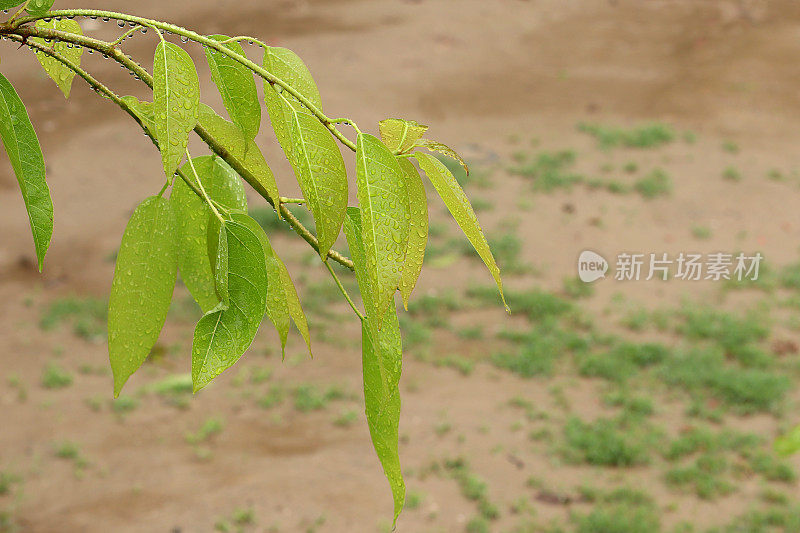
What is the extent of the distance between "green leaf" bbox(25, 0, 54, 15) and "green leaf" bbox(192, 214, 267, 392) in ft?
0.47

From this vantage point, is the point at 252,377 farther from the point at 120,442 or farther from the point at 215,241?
the point at 215,241

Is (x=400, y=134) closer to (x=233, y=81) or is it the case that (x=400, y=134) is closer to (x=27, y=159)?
(x=233, y=81)

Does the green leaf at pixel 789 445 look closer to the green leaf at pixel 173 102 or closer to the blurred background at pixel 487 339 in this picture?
the green leaf at pixel 173 102

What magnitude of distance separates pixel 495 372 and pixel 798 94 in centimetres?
370

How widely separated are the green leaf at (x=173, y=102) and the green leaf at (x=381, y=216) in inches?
3.2

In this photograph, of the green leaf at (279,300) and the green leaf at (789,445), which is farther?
the green leaf at (789,445)

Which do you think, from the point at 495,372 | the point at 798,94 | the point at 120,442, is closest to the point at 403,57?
the point at 798,94

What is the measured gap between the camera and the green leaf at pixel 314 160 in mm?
396

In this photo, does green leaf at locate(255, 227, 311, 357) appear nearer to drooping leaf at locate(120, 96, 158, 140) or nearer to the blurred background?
drooping leaf at locate(120, 96, 158, 140)

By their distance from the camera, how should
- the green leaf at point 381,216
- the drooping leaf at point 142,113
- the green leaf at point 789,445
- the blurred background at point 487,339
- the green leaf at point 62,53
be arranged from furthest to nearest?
the blurred background at point 487,339 → the green leaf at point 789,445 → the green leaf at point 62,53 → the drooping leaf at point 142,113 → the green leaf at point 381,216

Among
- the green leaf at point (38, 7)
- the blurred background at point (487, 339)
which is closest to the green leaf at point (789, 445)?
the green leaf at point (38, 7)

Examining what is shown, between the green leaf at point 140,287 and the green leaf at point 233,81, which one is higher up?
the green leaf at point 233,81

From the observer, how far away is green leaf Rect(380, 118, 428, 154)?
17.5 inches

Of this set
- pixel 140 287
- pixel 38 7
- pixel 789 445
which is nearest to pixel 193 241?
pixel 140 287
